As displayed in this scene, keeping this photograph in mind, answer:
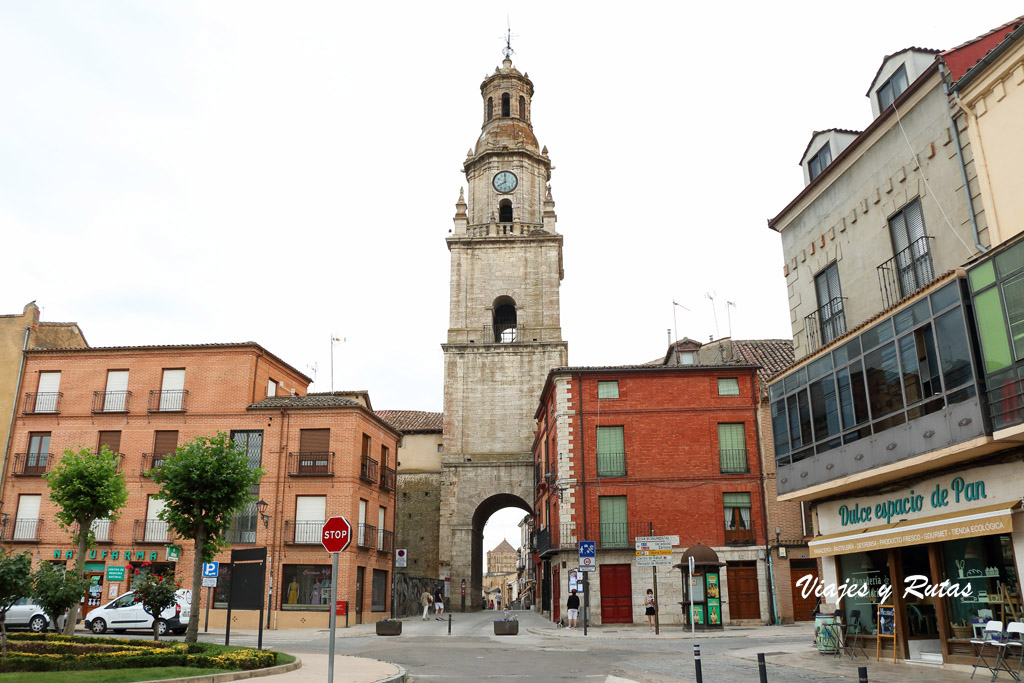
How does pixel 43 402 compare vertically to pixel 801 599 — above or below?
above

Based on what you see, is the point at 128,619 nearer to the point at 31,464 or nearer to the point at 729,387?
the point at 31,464

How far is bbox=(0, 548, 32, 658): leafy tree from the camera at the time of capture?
1562 cm

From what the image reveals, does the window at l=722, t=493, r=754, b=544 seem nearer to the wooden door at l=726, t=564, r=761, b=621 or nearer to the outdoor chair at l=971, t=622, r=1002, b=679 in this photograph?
the wooden door at l=726, t=564, r=761, b=621

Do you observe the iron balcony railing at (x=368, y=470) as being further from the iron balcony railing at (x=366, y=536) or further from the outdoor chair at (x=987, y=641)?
the outdoor chair at (x=987, y=641)

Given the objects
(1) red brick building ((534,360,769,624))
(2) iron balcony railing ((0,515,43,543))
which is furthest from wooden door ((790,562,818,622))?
(2) iron balcony railing ((0,515,43,543))

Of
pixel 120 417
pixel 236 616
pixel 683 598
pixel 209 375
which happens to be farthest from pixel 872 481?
pixel 120 417

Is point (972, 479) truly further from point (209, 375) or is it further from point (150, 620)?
point (209, 375)

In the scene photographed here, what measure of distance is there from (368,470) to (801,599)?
1911 centimetres

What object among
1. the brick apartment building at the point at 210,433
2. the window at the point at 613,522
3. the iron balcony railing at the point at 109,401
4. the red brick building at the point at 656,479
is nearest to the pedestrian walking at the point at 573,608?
the red brick building at the point at 656,479

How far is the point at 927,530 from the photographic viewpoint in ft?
47.9

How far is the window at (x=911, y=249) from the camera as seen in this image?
15.7 metres

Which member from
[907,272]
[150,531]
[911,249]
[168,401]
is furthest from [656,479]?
[168,401]

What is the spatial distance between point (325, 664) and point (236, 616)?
18073 millimetres

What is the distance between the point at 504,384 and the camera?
4662 centimetres
